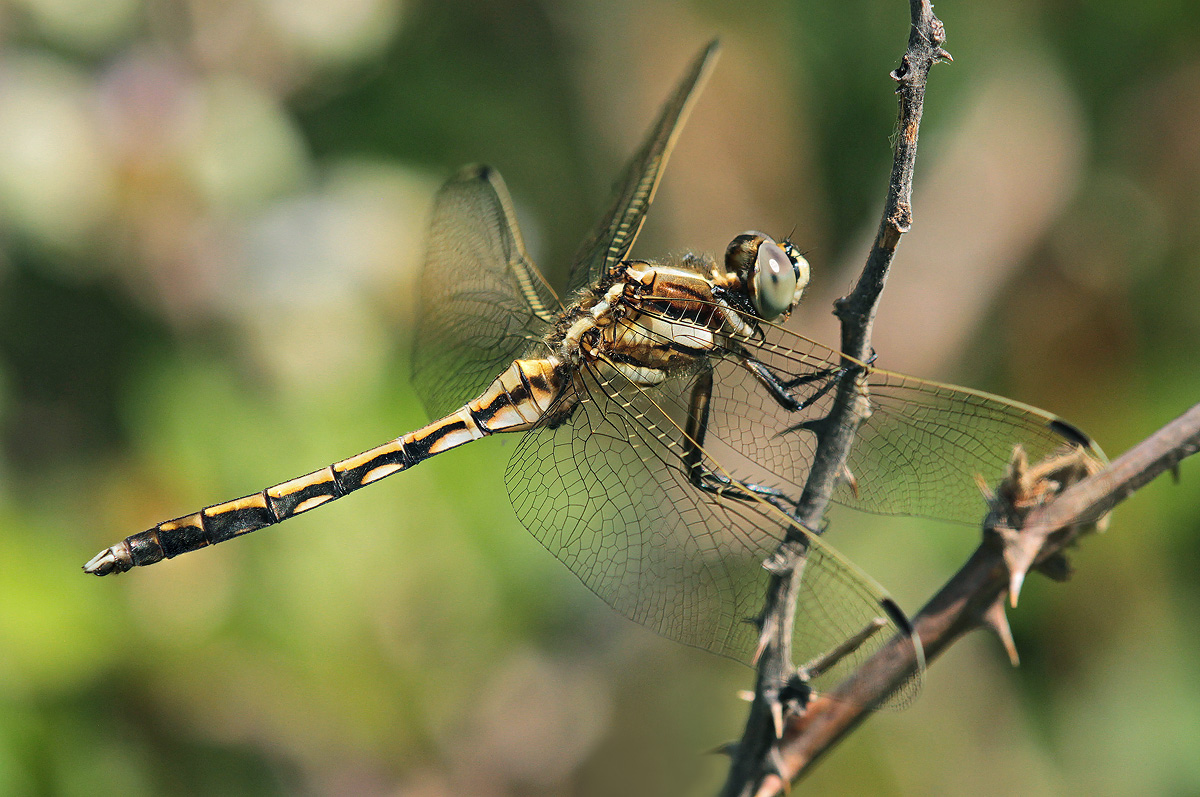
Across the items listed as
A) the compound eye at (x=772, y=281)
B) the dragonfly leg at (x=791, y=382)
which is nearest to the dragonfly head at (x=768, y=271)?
the compound eye at (x=772, y=281)

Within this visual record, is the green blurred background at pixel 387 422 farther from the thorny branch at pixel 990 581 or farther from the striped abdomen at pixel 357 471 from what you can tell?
the thorny branch at pixel 990 581

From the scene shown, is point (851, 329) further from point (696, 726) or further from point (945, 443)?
point (696, 726)

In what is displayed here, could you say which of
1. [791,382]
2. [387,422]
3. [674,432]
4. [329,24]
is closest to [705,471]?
[674,432]

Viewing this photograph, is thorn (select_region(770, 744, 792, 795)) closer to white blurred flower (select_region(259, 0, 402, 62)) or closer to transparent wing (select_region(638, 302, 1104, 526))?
transparent wing (select_region(638, 302, 1104, 526))

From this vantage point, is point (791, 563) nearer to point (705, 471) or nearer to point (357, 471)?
point (705, 471)

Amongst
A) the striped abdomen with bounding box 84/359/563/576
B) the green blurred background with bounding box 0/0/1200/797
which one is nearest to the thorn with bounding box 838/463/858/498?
the striped abdomen with bounding box 84/359/563/576
